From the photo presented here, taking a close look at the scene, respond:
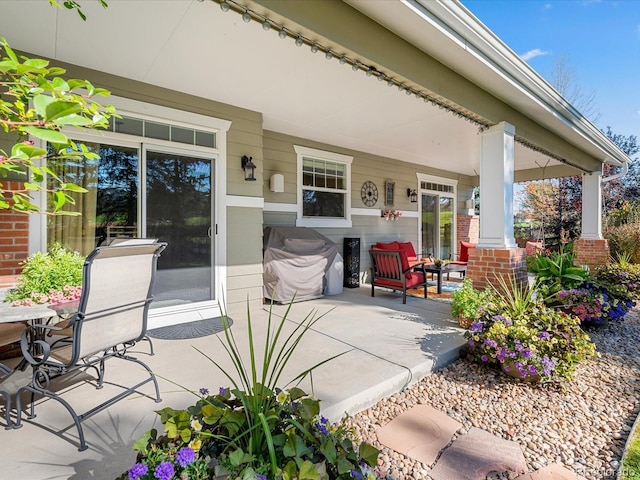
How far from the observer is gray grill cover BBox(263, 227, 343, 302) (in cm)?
486

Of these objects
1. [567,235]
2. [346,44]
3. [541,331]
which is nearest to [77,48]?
[346,44]

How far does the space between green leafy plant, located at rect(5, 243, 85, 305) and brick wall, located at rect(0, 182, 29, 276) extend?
0.73 metres

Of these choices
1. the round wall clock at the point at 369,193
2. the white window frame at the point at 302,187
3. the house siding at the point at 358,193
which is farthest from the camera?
the round wall clock at the point at 369,193

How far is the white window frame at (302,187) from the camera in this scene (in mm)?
6012

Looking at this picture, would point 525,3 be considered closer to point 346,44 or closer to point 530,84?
point 530,84

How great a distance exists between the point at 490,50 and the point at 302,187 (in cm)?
355

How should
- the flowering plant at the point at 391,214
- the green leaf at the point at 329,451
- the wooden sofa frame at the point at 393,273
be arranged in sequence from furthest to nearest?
the flowering plant at the point at 391,214
the wooden sofa frame at the point at 393,273
the green leaf at the point at 329,451

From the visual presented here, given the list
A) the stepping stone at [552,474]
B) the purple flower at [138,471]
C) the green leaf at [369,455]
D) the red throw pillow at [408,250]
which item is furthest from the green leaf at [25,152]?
the red throw pillow at [408,250]

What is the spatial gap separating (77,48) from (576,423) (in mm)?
5026

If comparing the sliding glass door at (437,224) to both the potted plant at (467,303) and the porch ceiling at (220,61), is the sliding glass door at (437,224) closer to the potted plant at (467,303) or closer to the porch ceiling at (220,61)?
the porch ceiling at (220,61)

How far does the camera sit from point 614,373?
3002 mm

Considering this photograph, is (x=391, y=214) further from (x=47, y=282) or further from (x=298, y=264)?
(x=47, y=282)

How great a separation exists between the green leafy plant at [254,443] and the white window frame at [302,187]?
15.6 ft

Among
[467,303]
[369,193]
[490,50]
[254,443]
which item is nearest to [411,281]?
[467,303]
